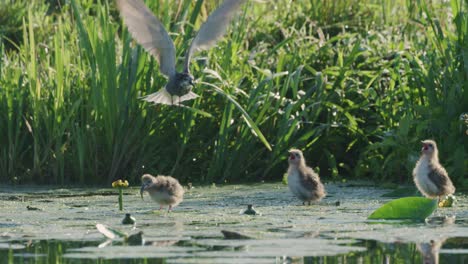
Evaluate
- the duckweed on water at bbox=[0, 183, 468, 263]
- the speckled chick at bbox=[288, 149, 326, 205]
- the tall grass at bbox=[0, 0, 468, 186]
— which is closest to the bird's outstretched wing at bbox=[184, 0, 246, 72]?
the tall grass at bbox=[0, 0, 468, 186]

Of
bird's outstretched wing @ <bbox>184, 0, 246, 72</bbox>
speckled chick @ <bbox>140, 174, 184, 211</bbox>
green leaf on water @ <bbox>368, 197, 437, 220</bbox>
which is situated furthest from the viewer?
bird's outstretched wing @ <bbox>184, 0, 246, 72</bbox>

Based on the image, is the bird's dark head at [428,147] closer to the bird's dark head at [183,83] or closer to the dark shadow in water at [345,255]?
the bird's dark head at [183,83]

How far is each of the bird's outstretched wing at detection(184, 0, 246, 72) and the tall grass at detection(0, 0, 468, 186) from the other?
28 cm

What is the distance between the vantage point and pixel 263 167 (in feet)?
33.9

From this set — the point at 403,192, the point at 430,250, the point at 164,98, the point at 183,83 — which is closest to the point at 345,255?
the point at 430,250

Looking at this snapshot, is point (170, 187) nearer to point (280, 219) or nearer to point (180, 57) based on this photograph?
point (280, 219)

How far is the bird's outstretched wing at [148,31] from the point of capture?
929cm

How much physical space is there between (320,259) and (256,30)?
708 cm

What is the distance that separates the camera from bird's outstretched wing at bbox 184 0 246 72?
380 inches

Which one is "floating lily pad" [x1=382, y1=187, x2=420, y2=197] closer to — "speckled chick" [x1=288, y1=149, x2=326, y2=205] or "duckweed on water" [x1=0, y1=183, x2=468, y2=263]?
"duckweed on water" [x1=0, y1=183, x2=468, y2=263]

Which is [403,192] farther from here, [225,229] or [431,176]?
[225,229]

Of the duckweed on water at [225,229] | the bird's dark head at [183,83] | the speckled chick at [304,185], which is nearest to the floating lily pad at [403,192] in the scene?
the duckweed on water at [225,229]

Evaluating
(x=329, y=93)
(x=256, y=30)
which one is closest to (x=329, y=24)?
(x=256, y=30)

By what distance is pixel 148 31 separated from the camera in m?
9.46
